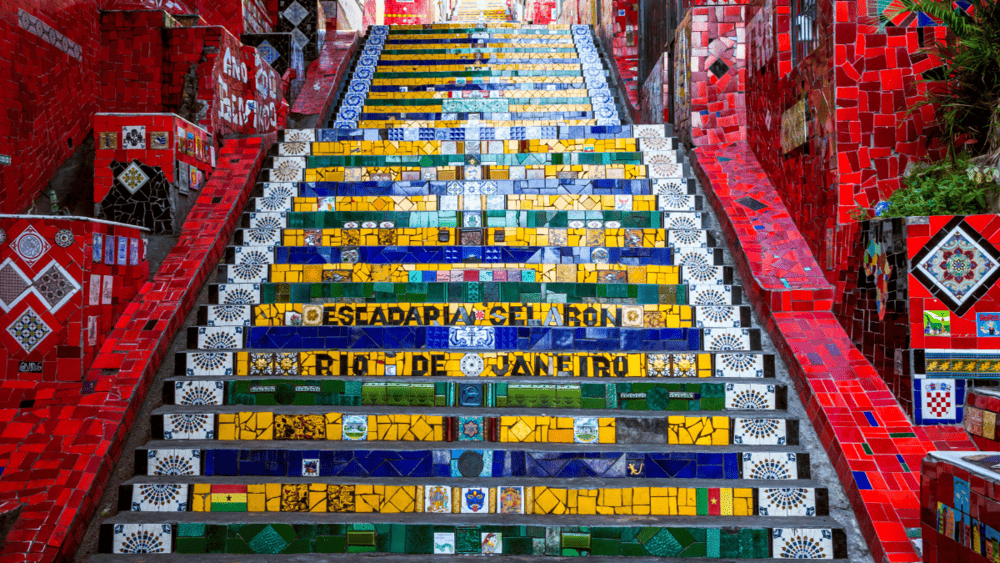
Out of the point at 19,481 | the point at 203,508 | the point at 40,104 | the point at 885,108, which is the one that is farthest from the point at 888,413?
the point at 40,104

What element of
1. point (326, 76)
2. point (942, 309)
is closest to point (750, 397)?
point (942, 309)

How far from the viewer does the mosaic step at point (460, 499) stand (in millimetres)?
2594

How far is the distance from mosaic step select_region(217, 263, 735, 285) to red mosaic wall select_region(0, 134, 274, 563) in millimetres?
345

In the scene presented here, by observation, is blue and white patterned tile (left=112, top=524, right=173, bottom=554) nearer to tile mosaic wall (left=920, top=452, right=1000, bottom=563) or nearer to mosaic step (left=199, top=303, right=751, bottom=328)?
mosaic step (left=199, top=303, right=751, bottom=328)

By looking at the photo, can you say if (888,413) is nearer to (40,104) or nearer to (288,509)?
(288,509)

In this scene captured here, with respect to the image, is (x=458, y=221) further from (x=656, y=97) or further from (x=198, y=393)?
(x=656, y=97)

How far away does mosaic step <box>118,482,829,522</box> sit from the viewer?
259 centimetres

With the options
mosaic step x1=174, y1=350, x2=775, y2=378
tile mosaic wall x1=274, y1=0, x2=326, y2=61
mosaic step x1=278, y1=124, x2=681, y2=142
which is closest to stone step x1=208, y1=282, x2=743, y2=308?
mosaic step x1=174, y1=350, x2=775, y2=378

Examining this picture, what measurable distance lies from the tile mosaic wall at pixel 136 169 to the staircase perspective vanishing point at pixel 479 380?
19.7 inches

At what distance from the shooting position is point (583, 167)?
4438 millimetres

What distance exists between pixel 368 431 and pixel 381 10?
14.4 m

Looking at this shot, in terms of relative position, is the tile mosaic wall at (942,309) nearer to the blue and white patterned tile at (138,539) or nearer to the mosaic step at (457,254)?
the mosaic step at (457,254)

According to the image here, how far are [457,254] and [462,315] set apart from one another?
20.7 inches

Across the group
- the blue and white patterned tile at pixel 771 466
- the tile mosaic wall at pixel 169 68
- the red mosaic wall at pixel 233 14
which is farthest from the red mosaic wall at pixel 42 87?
the blue and white patterned tile at pixel 771 466
